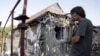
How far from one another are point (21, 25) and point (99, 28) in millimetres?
13655

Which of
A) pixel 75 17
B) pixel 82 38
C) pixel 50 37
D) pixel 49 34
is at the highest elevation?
pixel 75 17

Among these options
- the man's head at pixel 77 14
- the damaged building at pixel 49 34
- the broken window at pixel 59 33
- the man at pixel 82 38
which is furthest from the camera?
the broken window at pixel 59 33

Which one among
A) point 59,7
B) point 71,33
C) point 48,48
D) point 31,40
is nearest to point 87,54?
point 71,33

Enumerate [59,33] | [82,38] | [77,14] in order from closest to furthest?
[82,38]
[77,14]
[59,33]

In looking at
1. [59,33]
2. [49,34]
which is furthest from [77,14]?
[59,33]

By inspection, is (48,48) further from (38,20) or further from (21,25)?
(21,25)

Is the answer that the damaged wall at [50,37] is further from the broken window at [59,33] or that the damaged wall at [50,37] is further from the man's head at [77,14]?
the man's head at [77,14]

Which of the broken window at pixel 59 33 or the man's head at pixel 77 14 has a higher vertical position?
the man's head at pixel 77 14

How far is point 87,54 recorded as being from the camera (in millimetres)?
3123

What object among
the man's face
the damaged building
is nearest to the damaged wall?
the damaged building

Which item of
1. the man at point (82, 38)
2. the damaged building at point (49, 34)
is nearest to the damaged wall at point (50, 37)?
the damaged building at point (49, 34)

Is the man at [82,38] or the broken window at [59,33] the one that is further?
the broken window at [59,33]

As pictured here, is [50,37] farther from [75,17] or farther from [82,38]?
[82,38]

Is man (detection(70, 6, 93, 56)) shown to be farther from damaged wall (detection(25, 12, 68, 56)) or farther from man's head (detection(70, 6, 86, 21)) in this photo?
damaged wall (detection(25, 12, 68, 56))
